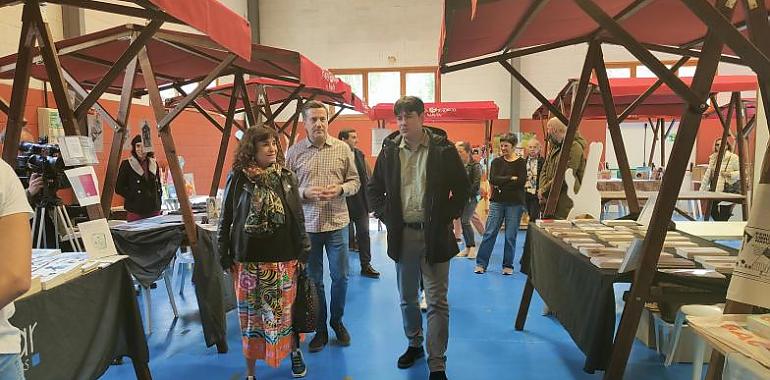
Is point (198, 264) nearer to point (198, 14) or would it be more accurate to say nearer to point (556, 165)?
point (198, 14)

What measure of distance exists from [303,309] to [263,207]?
634 millimetres

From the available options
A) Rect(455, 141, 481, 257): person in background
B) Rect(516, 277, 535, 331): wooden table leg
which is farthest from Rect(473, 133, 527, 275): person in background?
Rect(516, 277, 535, 331): wooden table leg

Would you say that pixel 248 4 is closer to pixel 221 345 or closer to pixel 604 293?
pixel 221 345

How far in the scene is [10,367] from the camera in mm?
1304

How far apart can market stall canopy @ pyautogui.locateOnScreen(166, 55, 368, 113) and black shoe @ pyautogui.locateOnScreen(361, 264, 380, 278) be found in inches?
75.0

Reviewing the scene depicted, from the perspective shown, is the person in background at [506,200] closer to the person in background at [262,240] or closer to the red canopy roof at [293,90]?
the red canopy roof at [293,90]

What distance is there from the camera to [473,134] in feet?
40.3

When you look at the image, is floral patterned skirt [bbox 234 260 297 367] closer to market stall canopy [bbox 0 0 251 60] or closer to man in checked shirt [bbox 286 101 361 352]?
man in checked shirt [bbox 286 101 361 352]

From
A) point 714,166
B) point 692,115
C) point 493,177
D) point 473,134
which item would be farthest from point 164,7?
point 473,134

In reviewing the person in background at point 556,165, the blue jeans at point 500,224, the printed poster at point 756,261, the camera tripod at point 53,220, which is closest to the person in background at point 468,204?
the blue jeans at point 500,224

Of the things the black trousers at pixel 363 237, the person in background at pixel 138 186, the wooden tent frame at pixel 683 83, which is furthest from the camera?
the black trousers at pixel 363 237

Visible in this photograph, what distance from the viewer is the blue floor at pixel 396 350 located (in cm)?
309

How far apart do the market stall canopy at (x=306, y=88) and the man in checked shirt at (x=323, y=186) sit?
0.67 meters

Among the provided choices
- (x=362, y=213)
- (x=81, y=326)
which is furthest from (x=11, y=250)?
(x=362, y=213)
